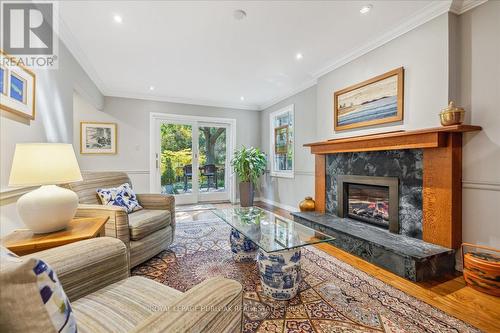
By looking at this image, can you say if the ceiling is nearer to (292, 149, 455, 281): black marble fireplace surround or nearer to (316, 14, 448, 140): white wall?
(316, 14, 448, 140): white wall

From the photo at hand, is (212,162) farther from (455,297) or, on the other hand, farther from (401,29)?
(455,297)

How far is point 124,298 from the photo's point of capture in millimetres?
1046

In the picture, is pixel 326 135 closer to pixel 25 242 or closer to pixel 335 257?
pixel 335 257

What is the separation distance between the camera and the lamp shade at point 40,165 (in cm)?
137

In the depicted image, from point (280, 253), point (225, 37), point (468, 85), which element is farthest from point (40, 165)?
point (468, 85)

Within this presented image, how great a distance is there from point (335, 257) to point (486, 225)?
1286 mm

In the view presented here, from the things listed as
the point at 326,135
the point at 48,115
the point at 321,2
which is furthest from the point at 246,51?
the point at 48,115

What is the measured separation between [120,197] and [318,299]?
7.30 feet

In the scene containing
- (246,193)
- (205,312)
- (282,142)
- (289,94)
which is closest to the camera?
(205,312)

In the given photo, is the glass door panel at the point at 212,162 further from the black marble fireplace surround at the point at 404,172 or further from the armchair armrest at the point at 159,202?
the black marble fireplace surround at the point at 404,172

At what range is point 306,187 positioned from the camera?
13.8ft

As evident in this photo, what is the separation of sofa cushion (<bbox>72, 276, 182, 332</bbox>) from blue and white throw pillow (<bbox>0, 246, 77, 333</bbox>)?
0.38 meters

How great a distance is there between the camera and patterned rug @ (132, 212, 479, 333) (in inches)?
56.4

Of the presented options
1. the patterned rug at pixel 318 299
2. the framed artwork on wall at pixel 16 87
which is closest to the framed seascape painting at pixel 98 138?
the framed artwork on wall at pixel 16 87
